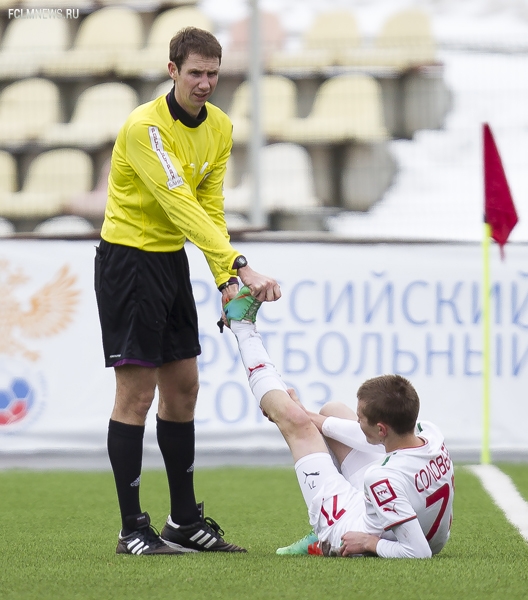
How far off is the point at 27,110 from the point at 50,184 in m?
0.71

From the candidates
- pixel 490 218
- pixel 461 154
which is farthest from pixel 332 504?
pixel 461 154

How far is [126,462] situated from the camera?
379 centimetres

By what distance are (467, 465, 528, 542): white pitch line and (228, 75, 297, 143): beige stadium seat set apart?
158 inches

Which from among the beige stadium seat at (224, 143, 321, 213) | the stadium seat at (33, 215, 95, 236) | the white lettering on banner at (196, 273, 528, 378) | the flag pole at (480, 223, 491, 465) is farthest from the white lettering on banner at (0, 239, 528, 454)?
the stadium seat at (33, 215, 95, 236)

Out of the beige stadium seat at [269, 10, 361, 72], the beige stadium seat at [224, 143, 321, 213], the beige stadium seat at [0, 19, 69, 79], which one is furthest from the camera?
the beige stadium seat at [0, 19, 69, 79]

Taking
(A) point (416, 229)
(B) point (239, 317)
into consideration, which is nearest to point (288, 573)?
(B) point (239, 317)

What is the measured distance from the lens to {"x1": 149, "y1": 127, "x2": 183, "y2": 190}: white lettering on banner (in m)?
3.61

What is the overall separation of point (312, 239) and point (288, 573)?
3.94 meters

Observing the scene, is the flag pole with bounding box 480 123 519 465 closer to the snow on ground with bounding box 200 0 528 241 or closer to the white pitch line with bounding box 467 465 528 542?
the white pitch line with bounding box 467 465 528 542

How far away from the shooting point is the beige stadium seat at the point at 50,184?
9.30 meters

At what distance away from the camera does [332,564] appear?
334cm

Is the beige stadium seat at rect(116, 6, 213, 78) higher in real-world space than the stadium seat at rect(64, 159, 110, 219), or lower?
higher

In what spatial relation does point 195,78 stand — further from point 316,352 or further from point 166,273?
point 316,352

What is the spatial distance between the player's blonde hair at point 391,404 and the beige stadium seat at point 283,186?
17.6ft
